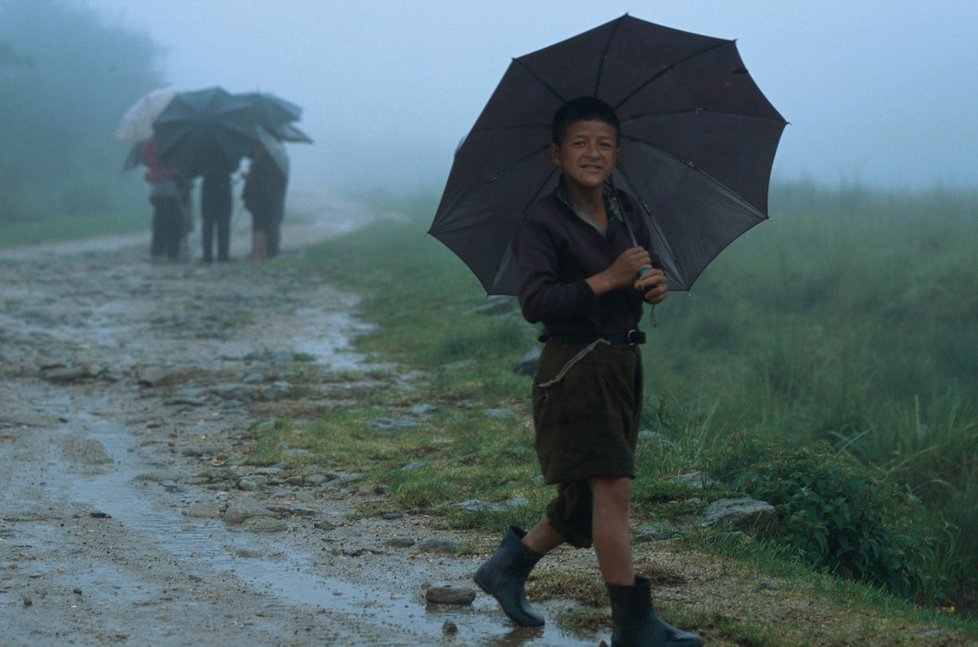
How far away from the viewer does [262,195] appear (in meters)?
20.6

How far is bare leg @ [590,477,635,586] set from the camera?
3.92m

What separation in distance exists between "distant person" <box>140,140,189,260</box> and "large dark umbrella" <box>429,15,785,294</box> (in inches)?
631

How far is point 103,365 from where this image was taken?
33.6 feet

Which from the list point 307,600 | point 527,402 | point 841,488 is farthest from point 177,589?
point 527,402

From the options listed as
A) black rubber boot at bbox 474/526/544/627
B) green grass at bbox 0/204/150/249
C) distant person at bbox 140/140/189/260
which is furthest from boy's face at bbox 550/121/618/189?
green grass at bbox 0/204/150/249

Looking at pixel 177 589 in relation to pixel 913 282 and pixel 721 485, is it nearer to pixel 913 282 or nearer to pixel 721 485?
pixel 721 485

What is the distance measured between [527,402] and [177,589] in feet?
13.2

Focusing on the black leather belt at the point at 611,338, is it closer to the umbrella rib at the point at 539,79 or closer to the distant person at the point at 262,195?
the umbrella rib at the point at 539,79

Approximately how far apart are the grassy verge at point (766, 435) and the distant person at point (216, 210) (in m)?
4.85

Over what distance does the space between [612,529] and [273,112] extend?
54.8ft

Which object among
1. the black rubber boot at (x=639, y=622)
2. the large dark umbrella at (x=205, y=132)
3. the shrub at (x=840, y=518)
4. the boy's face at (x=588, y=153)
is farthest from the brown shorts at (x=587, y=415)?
the large dark umbrella at (x=205, y=132)

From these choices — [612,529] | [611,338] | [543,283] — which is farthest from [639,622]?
[543,283]

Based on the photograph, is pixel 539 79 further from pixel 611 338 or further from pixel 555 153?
pixel 611 338

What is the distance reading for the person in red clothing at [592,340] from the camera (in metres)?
3.88
